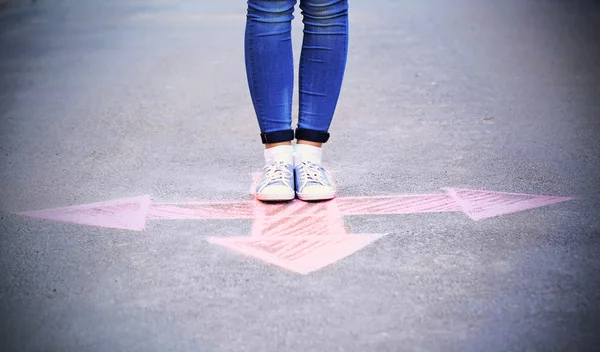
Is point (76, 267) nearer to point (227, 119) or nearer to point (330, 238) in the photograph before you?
point (330, 238)

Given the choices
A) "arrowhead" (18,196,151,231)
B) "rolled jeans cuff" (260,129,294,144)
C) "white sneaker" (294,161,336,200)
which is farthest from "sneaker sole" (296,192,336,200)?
"arrowhead" (18,196,151,231)

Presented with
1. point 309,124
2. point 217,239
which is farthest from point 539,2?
point 217,239

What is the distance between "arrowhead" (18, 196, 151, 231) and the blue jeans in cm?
60

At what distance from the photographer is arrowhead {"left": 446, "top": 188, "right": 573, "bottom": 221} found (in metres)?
3.02

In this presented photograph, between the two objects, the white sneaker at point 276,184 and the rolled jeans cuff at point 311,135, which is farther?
the rolled jeans cuff at point 311,135

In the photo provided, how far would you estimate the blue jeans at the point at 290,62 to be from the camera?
10.4 ft

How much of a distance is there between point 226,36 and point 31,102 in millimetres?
2933

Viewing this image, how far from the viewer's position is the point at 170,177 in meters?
3.56

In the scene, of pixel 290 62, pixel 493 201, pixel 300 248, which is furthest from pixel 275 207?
pixel 493 201

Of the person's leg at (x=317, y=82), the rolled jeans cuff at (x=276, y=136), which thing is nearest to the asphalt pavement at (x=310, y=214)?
the person's leg at (x=317, y=82)

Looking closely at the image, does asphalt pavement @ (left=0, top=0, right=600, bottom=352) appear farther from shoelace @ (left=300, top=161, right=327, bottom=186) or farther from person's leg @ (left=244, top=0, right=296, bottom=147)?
person's leg @ (left=244, top=0, right=296, bottom=147)

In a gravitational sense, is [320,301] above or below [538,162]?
above

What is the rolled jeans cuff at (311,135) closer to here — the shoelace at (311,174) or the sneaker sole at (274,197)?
the shoelace at (311,174)

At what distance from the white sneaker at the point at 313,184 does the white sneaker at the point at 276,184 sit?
Answer: 1.5 inches
